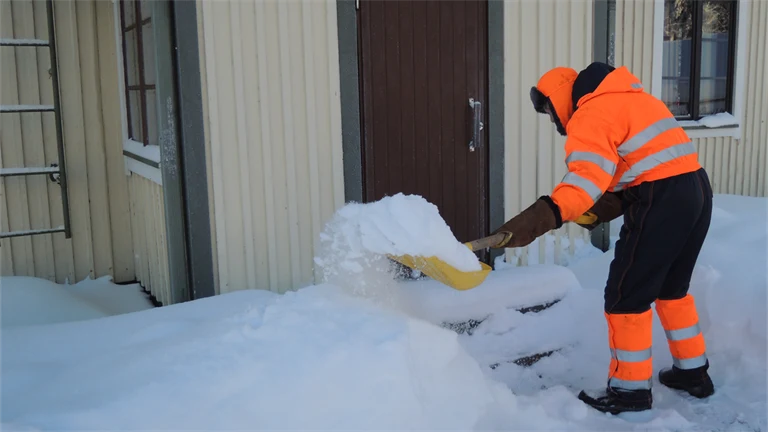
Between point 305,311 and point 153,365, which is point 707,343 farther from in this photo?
point 153,365

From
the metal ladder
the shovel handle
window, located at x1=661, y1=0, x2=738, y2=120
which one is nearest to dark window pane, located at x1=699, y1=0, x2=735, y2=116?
window, located at x1=661, y1=0, x2=738, y2=120

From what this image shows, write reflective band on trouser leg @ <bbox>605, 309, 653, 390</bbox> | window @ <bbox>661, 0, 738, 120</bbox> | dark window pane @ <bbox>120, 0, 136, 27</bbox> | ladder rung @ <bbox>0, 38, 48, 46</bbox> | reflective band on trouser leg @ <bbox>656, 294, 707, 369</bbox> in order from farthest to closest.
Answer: window @ <bbox>661, 0, 738, 120</bbox>, dark window pane @ <bbox>120, 0, 136, 27</bbox>, ladder rung @ <bbox>0, 38, 48, 46</bbox>, reflective band on trouser leg @ <bbox>656, 294, 707, 369</bbox>, reflective band on trouser leg @ <bbox>605, 309, 653, 390</bbox>

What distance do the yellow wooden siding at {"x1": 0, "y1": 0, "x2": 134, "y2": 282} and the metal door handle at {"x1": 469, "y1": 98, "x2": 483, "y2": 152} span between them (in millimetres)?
2825

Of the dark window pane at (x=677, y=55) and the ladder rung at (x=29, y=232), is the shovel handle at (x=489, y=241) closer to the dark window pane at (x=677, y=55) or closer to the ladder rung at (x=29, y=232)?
the ladder rung at (x=29, y=232)

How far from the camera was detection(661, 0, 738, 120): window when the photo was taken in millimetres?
7227

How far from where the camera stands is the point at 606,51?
17.3 feet

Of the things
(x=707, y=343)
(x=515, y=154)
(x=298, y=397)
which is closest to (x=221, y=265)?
(x=298, y=397)

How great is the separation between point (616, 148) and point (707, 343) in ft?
5.27

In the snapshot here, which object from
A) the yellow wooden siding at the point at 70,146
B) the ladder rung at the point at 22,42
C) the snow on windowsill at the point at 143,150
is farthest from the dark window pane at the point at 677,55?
the ladder rung at the point at 22,42

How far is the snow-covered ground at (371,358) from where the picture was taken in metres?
2.50

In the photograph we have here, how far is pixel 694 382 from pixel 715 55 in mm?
5180

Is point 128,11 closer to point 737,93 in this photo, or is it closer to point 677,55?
point 677,55

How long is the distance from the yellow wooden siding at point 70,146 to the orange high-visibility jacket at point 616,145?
381cm

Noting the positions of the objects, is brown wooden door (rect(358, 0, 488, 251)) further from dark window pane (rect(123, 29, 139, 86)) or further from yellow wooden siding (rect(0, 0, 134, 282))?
yellow wooden siding (rect(0, 0, 134, 282))
